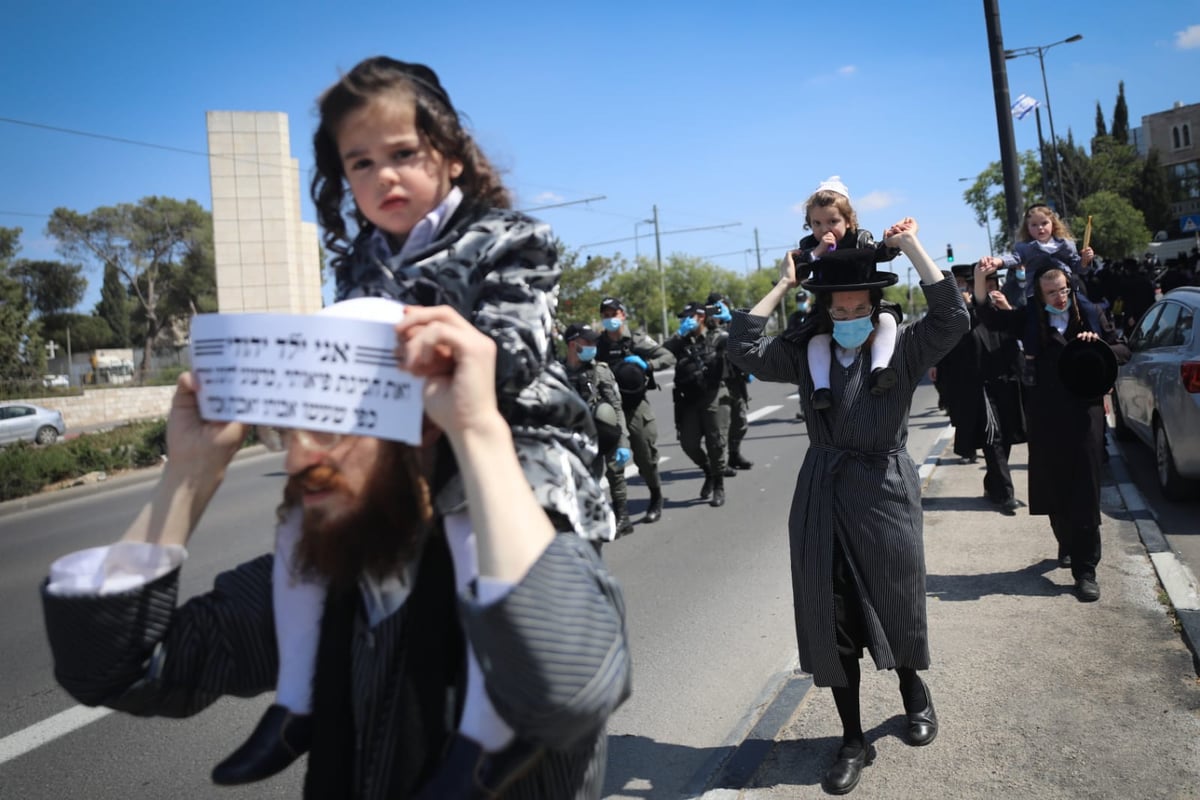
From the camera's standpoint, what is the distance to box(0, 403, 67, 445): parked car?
25219 millimetres

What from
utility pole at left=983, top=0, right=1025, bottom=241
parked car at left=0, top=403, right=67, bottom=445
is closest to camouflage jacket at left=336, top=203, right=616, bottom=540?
utility pole at left=983, top=0, right=1025, bottom=241

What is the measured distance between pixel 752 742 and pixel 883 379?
163 centimetres

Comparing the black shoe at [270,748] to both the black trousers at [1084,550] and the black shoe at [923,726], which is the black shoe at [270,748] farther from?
the black trousers at [1084,550]

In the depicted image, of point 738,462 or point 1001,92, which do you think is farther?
point 738,462

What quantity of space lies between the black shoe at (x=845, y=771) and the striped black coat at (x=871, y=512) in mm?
282

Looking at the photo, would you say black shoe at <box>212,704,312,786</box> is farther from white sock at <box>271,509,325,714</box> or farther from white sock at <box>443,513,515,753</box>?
white sock at <box>443,513,515,753</box>

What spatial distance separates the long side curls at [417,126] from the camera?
1474 mm

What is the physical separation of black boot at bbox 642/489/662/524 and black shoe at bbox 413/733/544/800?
795cm

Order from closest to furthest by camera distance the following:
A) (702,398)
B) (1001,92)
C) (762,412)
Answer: (702,398)
(1001,92)
(762,412)

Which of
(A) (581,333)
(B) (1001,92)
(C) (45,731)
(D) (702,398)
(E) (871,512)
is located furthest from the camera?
(B) (1001,92)

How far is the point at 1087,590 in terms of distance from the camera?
550 centimetres

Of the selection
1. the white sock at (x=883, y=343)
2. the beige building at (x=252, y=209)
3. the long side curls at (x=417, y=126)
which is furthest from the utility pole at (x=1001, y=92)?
the beige building at (x=252, y=209)

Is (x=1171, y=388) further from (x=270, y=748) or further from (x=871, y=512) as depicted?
(x=270, y=748)

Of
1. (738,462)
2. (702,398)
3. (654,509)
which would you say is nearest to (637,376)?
(702,398)
